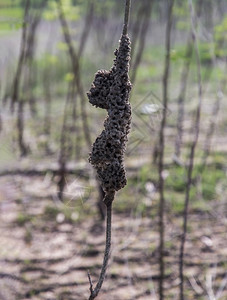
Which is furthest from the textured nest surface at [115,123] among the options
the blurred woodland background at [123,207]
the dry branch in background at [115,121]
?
the blurred woodland background at [123,207]

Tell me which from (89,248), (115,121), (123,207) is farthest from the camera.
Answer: (123,207)

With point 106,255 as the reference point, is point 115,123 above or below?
above

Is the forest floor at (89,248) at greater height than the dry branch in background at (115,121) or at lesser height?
lesser

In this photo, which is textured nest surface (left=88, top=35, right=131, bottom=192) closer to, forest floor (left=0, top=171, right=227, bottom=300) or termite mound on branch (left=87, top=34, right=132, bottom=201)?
termite mound on branch (left=87, top=34, right=132, bottom=201)

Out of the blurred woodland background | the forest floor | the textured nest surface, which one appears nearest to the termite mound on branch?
the textured nest surface

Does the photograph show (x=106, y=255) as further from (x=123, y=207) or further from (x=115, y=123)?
(x=123, y=207)

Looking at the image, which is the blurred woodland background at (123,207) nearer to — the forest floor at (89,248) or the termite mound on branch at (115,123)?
the forest floor at (89,248)

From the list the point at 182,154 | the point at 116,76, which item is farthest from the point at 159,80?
the point at 116,76

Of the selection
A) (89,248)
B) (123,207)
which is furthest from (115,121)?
(123,207)

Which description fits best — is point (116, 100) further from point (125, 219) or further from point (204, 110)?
point (204, 110)
